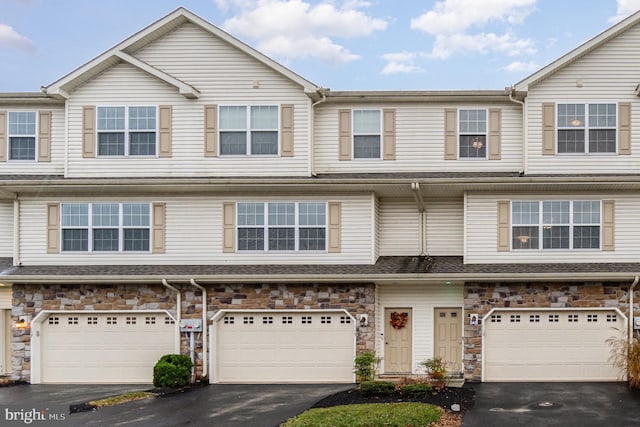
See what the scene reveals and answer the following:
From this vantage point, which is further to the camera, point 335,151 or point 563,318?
point 335,151

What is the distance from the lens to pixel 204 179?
54.0ft

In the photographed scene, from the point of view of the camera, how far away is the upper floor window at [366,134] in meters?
17.5

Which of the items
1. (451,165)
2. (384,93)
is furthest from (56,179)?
(451,165)

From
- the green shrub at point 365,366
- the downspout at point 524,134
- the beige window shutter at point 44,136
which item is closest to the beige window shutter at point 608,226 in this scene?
the downspout at point 524,134

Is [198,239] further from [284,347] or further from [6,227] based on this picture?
[6,227]

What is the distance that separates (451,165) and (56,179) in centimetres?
1074

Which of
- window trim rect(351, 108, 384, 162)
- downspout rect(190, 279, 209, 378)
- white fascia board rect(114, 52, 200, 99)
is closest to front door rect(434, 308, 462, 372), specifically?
window trim rect(351, 108, 384, 162)

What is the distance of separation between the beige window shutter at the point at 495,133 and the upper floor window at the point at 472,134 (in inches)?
6.3

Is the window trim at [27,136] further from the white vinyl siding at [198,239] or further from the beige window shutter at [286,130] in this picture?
the beige window shutter at [286,130]

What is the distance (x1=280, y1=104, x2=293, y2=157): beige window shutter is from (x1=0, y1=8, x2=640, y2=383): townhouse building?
0.05 metres

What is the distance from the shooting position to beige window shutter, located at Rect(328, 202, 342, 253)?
55.1ft

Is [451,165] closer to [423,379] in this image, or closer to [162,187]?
[423,379]

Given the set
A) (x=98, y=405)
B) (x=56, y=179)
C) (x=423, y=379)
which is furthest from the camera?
(x=56, y=179)

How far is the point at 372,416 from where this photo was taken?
12305mm
